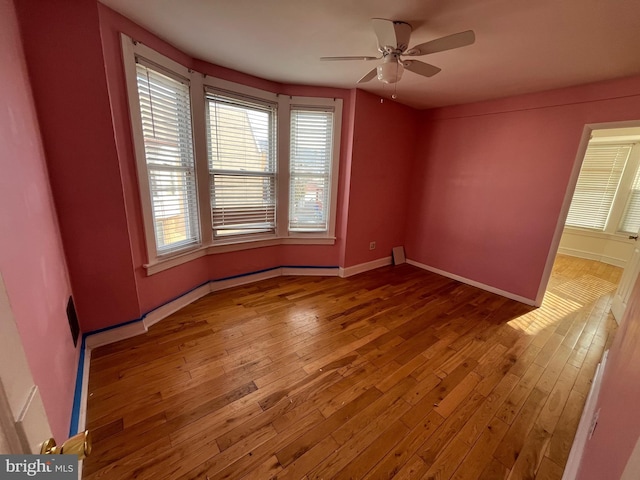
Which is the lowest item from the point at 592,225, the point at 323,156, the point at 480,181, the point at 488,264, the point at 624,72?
the point at 488,264

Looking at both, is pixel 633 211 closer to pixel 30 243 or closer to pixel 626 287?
pixel 626 287

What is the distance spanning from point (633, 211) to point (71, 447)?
725 cm

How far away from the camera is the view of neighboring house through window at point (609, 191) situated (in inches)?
A: 177

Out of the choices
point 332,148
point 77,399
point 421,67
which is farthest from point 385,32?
point 77,399

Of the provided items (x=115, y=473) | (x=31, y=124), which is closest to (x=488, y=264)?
(x=115, y=473)

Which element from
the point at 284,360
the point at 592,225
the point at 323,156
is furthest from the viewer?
the point at 592,225

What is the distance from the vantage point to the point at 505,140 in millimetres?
3080

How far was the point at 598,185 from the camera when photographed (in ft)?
15.9

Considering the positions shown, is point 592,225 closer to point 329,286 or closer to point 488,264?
point 488,264

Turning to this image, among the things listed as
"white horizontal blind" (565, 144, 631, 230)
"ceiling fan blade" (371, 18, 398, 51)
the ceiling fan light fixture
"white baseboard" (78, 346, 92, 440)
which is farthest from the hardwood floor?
"white horizontal blind" (565, 144, 631, 230)

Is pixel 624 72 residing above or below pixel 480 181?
above

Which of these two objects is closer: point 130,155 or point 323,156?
point 130,155

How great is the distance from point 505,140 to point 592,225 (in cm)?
373

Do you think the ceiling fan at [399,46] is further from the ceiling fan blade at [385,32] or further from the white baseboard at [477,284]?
the white baseboard at [477,284]
